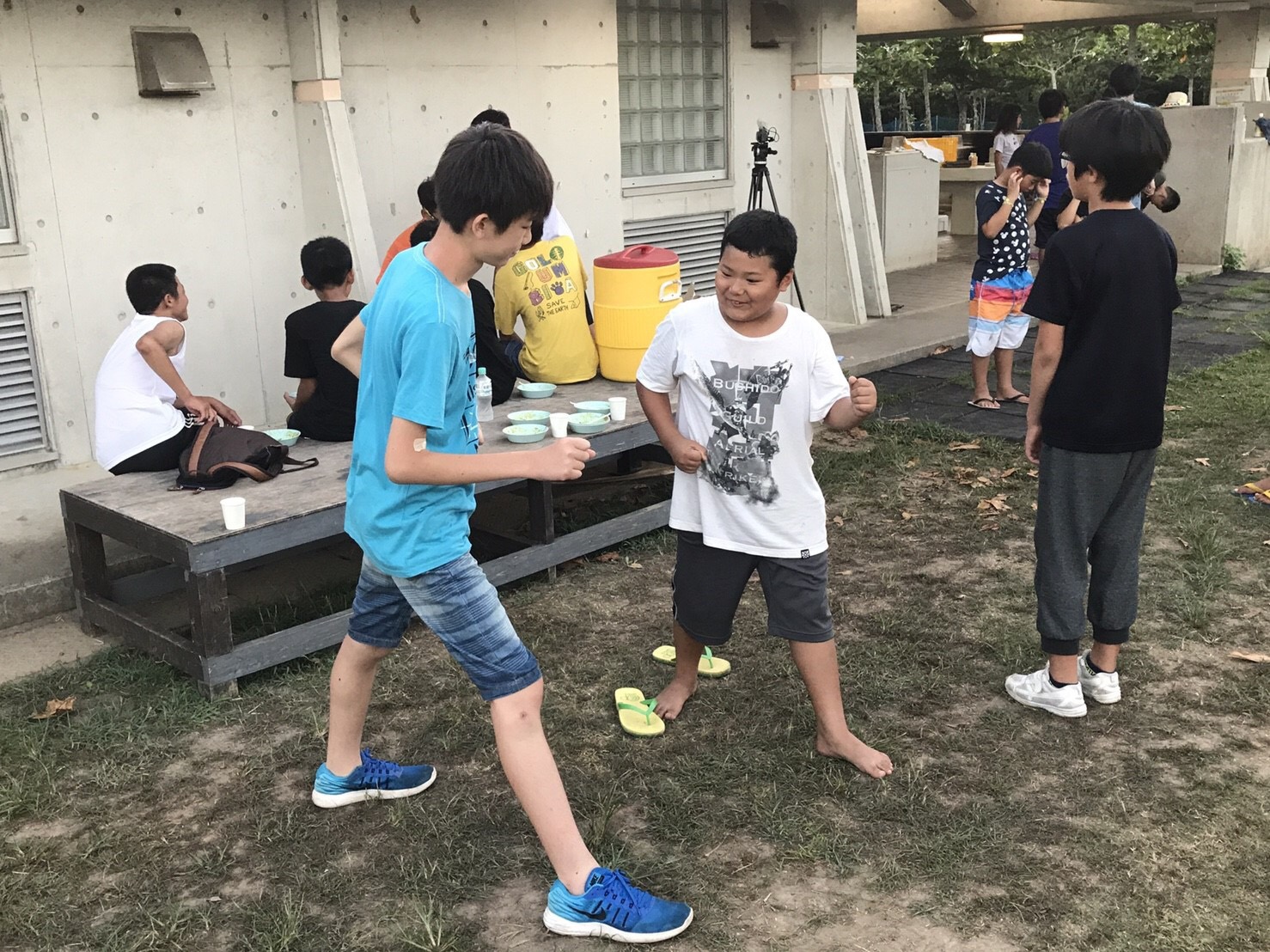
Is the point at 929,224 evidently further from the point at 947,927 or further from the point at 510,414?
the point at 947,927

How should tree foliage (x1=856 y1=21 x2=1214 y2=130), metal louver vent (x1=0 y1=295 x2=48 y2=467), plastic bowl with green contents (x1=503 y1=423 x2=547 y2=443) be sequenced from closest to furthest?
plastic bowl with green contents (x1=503 y1=423 x2=547 y2=443) < metal louver vent (x1=0 y1=295 x2=48 y2=467) < tree foliage (x1=856 y1=21 x2=1214 y2=130)

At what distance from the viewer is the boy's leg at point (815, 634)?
3467 mm

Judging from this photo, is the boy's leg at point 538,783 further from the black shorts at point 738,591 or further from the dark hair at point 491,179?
the dark hair at point 491,179

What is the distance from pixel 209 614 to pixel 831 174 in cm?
733

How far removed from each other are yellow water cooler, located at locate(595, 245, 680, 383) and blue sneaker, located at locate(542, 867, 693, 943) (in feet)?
10.8

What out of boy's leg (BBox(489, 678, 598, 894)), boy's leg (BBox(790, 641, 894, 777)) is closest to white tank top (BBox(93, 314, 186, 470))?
boy's leg (BBox(489, 678, 598, 894))

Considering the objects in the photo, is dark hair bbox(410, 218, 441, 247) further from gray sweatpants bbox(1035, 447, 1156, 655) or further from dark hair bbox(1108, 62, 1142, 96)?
dark hair bbox(1108, 62, 1142, 96)

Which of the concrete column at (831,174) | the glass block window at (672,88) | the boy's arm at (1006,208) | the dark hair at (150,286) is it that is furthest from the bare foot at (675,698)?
the concrete column at (831,174)

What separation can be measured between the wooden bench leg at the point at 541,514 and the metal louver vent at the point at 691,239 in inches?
168

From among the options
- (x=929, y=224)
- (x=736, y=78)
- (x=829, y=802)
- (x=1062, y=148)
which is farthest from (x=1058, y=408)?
(x=929, y=224)

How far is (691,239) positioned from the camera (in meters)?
9.59

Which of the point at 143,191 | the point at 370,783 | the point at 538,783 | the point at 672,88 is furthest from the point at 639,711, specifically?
Result: the point at 672,88

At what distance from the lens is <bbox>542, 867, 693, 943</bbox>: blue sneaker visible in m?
2.84

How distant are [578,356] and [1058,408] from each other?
2.76 metres
